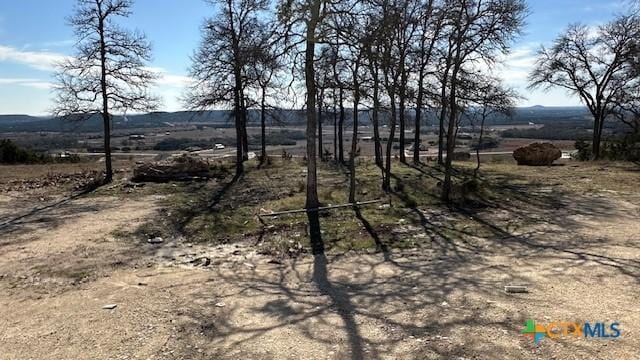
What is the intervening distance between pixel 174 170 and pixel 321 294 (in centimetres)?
1473

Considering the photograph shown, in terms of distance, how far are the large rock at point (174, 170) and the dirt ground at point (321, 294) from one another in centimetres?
743

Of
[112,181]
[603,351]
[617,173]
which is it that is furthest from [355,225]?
[617,173]

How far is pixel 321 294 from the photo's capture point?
25.0 feet

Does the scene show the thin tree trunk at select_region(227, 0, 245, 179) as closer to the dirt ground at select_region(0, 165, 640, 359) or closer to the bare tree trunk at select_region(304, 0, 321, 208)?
the bare tree trunk at select_region(304, 0, 321, 208)

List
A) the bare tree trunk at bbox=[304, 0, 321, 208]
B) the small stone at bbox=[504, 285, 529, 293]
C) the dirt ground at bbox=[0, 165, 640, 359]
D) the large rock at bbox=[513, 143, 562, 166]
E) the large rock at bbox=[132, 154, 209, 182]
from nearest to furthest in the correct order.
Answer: the dirt ground at bbox=[0, 165, 640, 359] → the small stone at bbox=[504, 285, 529, 293] → the bare tree trunk at bbox=[304, 0, 321, 208] → the large rock at bbox=[132, 154, 209, 182] → the large rock at bbox=[513, 143, 562, 166]

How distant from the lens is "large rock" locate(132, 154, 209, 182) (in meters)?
19.9

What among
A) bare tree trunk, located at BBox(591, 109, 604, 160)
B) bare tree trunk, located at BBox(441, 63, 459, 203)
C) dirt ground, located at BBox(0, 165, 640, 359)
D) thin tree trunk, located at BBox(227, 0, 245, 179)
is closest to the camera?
dirt ground, located at BBox(0, 165, 640, 359)

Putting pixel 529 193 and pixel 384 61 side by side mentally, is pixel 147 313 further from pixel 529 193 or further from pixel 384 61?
pixel 529 193

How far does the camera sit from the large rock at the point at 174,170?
19.9 metres

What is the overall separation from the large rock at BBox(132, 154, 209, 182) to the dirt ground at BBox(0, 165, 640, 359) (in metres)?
7.43

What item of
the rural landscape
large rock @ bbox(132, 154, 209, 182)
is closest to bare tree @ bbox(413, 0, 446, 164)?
the rural landscape

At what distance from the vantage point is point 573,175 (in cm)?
2097

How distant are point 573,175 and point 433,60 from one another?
8144 mm

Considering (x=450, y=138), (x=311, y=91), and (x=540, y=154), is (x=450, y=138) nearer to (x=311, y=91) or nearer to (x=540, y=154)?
(x=311, y=91)
